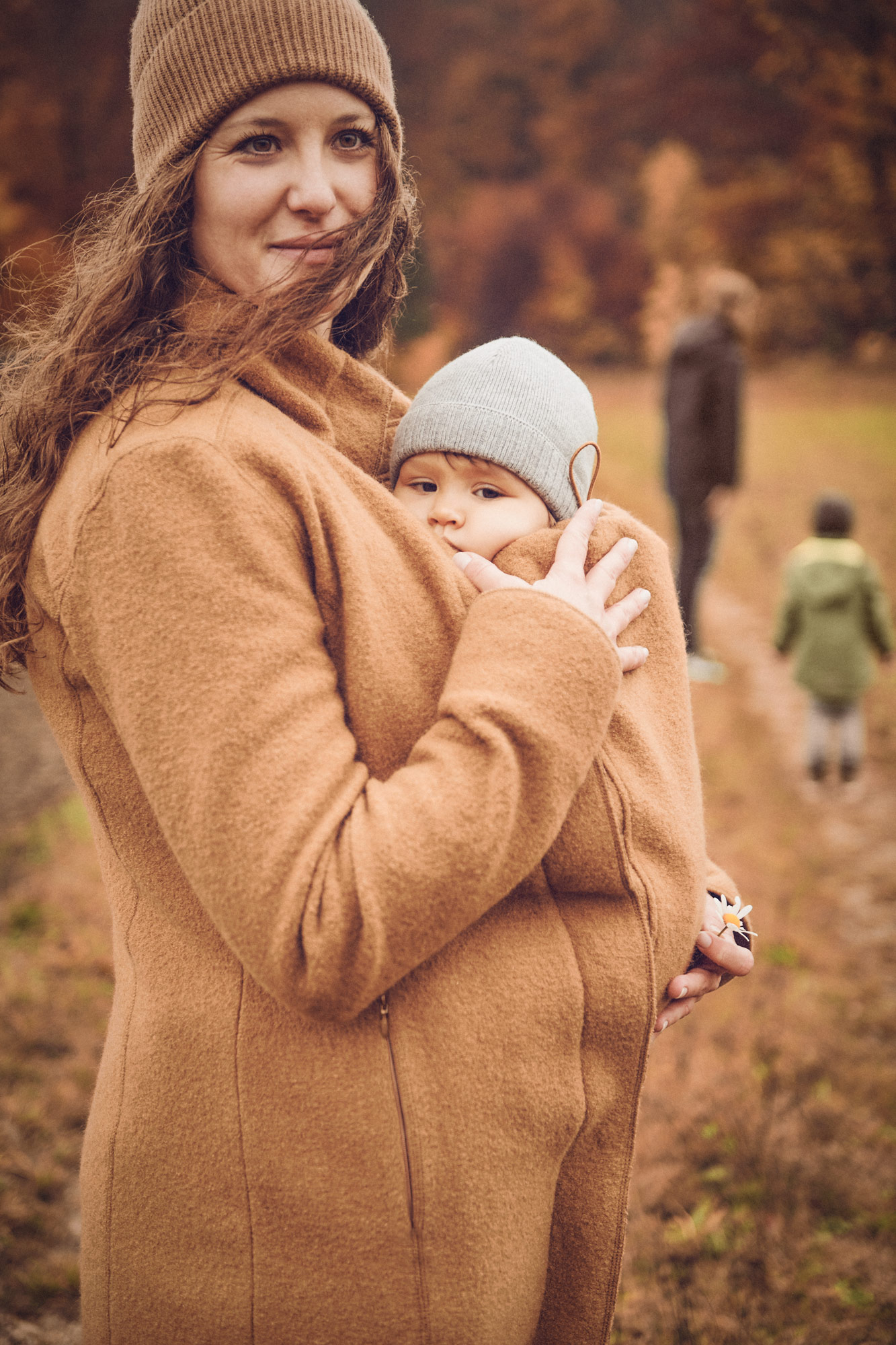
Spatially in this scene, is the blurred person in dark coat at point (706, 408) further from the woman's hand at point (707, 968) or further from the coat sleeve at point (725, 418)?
the woman's hand at point (707, 968)

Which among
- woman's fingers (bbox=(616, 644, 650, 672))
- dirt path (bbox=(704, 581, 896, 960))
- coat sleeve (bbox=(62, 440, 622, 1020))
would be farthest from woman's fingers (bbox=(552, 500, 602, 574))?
dirt path (bbox=(704, 581, 896, 960))

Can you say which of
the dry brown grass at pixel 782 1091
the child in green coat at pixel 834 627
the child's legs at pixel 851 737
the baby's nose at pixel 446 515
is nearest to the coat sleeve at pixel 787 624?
the child in green coat at pixel 834 627

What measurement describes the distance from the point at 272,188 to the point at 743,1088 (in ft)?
10.6

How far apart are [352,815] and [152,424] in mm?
522

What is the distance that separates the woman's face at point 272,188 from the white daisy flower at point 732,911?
1196mm

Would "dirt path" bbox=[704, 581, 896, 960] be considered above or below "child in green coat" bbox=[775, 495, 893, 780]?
below

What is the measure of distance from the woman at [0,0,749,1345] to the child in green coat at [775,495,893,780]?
471cm

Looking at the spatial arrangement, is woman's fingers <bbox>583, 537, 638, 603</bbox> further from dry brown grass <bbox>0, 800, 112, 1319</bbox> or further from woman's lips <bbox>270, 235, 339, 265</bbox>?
dry brown grass <bbox>0, 800, 112, 1319</bbox>

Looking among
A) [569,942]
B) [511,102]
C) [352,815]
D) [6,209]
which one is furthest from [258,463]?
[511,102]

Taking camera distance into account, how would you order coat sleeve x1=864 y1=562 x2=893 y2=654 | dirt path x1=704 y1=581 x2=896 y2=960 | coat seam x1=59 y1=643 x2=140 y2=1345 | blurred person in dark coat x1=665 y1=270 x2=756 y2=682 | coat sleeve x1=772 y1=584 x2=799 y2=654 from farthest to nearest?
blurred person in dark coat x1=665 y1=270 x2=756 y2=682 < coat sleeve x1=772 y1=584 x2=799 y2=654 < coat sleeve x1=864 y1=562 x2=893 y2=654 < dirt path x1=704 y1=581 x2=896 y2=960 < coat seam x1=59 y1=643 x2=140 y2=1345

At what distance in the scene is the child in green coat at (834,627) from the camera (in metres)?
5.66

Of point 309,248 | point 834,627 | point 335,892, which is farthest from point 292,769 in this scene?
point 834,627

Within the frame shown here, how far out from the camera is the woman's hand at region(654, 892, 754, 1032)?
4.83ft

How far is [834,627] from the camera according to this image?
5.70m
